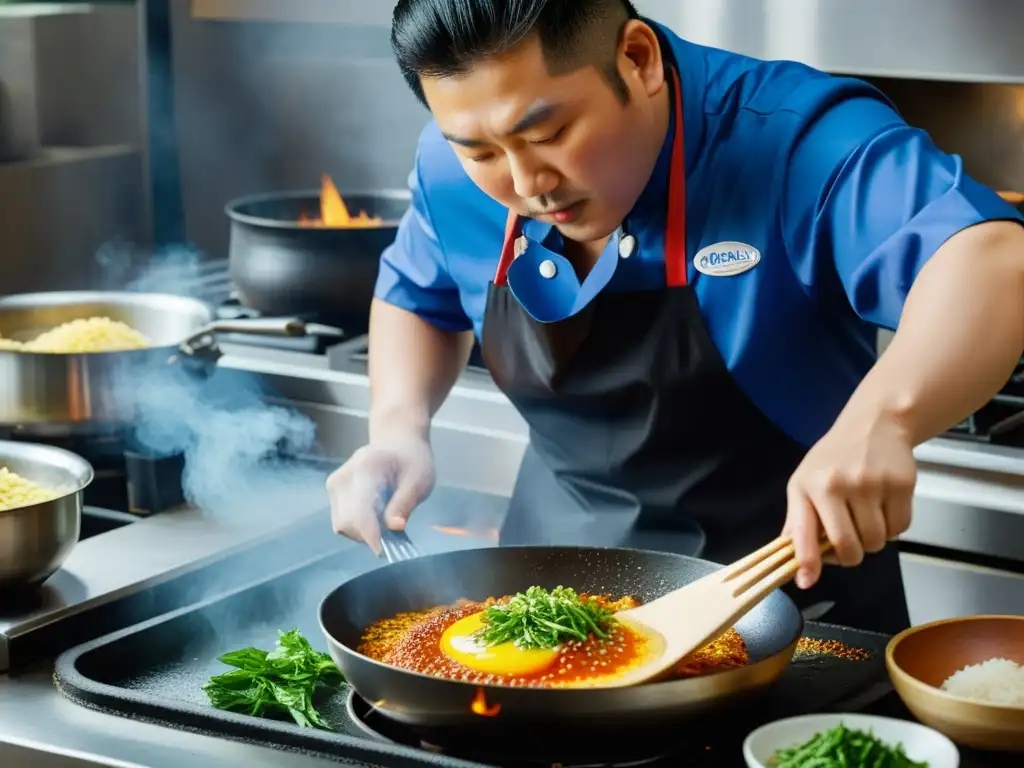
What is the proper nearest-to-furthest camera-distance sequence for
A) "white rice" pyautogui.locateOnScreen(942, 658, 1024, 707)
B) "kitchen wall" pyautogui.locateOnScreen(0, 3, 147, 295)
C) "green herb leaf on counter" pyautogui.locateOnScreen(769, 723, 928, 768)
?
"green herb leaf on counter" pyautogui.locateOnScreen(769, 723, 928, 768)
"white rice" pyautogui.locateOnScreen(942, 658, 1024, 707)
"kitchen wall" pyautogui.locateOnScreen(0, 3, 147, 295)

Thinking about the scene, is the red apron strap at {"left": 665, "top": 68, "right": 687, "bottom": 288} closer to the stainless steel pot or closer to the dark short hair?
the dark short hair

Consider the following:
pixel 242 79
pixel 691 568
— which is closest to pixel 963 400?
pixel 691 568

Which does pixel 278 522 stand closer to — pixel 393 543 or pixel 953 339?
pixel 393 543

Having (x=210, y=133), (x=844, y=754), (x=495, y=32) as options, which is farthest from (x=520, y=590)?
(x=210, y=133)

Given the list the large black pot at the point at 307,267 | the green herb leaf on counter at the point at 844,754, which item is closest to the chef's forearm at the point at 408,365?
the large black pot at the point at 307,267

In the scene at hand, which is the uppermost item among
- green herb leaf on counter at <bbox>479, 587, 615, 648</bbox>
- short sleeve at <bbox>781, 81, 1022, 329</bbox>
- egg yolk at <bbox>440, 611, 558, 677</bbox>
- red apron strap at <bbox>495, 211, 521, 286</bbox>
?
short sleeve at <bbox>781, 81, 1022, 329</bbox>

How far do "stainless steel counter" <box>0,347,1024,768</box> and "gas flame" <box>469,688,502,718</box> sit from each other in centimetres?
19

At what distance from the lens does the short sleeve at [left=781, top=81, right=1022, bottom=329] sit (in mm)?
1609

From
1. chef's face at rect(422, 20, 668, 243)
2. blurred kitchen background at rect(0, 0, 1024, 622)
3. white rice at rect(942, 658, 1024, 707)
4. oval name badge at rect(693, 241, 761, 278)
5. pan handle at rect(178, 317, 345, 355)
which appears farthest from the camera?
blurred kitchen background at rect(0, 0, 1024, 622)

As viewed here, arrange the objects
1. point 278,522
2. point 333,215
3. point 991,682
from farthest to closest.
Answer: point 333,215
point 278,522
point 991,682

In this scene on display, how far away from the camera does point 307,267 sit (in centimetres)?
278

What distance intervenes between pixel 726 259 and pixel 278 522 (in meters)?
0.76

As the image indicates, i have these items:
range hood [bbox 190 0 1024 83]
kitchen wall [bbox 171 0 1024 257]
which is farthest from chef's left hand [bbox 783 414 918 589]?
kitchen wall [bbox 171 0 1024 257]

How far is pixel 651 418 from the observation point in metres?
1.95
